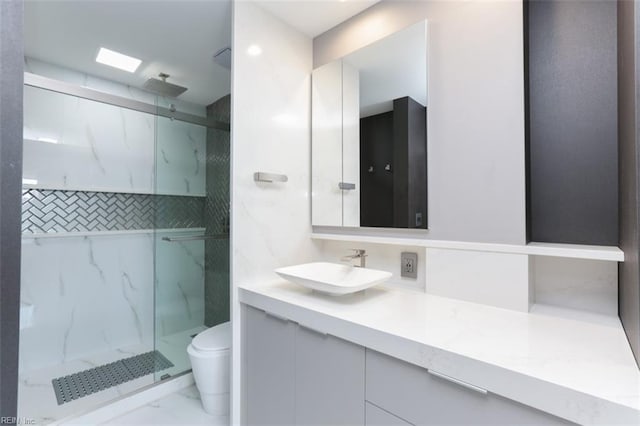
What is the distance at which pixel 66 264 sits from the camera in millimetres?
2301

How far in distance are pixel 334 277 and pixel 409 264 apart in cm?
41

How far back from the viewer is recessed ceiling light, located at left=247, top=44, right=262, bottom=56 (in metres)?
1.61

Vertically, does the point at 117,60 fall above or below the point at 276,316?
above

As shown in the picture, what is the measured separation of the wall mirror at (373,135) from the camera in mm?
1482

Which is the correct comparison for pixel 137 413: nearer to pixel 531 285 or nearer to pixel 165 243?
pixel 165 243

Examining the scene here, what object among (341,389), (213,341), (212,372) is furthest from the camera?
(213,341)

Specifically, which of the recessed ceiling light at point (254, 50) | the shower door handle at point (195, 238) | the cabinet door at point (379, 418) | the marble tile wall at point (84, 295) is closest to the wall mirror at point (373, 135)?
the recessed ceiling light at point (254, 50)

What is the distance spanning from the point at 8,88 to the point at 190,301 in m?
2.51

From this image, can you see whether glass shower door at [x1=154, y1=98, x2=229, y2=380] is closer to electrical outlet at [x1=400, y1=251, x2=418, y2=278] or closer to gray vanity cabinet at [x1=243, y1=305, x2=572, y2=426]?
gray vanity cabinet at [x1=243, y1=305, x2=572, y2=426]

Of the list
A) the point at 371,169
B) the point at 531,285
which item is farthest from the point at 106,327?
the point at 531,285

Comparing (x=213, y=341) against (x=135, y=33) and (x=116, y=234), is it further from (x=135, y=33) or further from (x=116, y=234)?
(x=135, y=33)

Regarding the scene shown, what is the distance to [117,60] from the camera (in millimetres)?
2170

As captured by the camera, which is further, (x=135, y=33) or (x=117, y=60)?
(x=117, y=60)

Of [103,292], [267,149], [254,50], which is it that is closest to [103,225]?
[103,292]
